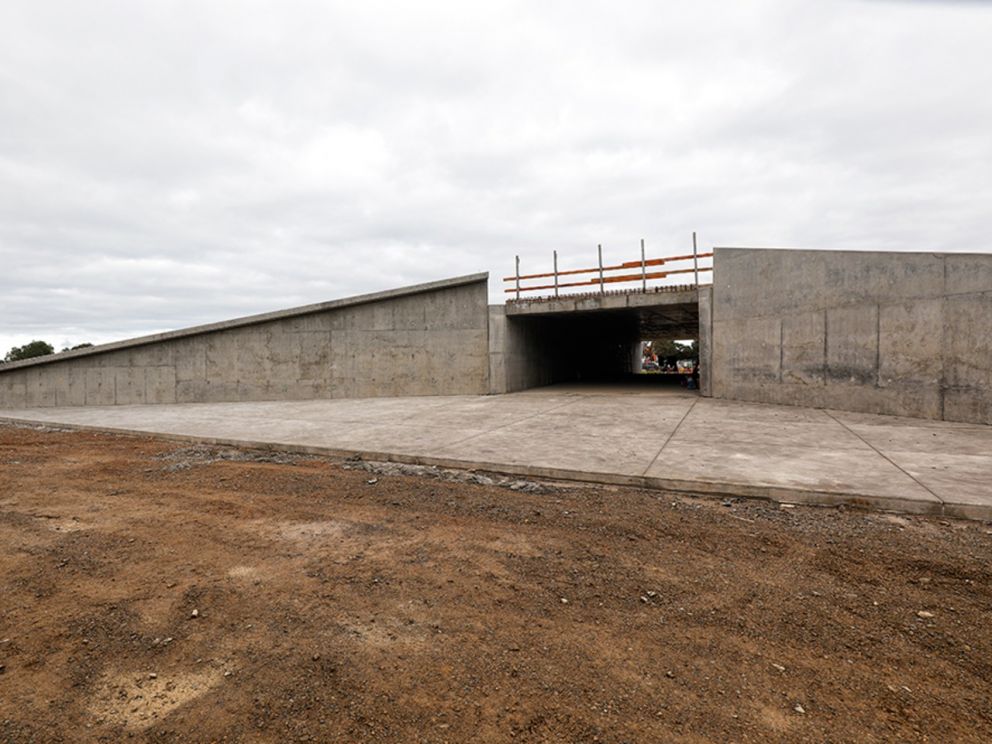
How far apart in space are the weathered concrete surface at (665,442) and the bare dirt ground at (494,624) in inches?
23.1

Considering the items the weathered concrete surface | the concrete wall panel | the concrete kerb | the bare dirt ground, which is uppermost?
the concrete wall panel

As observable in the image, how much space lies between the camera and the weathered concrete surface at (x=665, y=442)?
5.53 meters

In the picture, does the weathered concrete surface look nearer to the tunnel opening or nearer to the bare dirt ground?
the bare dirt ground

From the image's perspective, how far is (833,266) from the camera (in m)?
11.9

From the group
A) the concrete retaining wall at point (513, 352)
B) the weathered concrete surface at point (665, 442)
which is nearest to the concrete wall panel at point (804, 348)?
the weathered concrete surface at point (665, 442)

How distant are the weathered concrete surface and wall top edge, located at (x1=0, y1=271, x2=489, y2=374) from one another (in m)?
3.93

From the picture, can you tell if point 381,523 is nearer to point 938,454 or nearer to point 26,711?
point 26,711

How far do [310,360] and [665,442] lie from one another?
14.4 m

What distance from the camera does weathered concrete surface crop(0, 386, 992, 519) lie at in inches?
218

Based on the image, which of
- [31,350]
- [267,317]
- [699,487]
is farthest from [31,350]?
[699,487]

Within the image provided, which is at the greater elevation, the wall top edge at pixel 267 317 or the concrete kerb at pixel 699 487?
the wall top edge at pixel 267 317

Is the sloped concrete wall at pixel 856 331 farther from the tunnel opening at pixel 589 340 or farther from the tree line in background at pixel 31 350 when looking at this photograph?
the tree line in background at pixel 31 350

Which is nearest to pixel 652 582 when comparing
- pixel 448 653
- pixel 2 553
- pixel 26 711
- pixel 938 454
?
pixel 448 653

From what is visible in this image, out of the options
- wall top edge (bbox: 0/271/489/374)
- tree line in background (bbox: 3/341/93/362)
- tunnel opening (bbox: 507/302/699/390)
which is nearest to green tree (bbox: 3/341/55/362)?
tree line in background (bbox: 3/341/93/362)
